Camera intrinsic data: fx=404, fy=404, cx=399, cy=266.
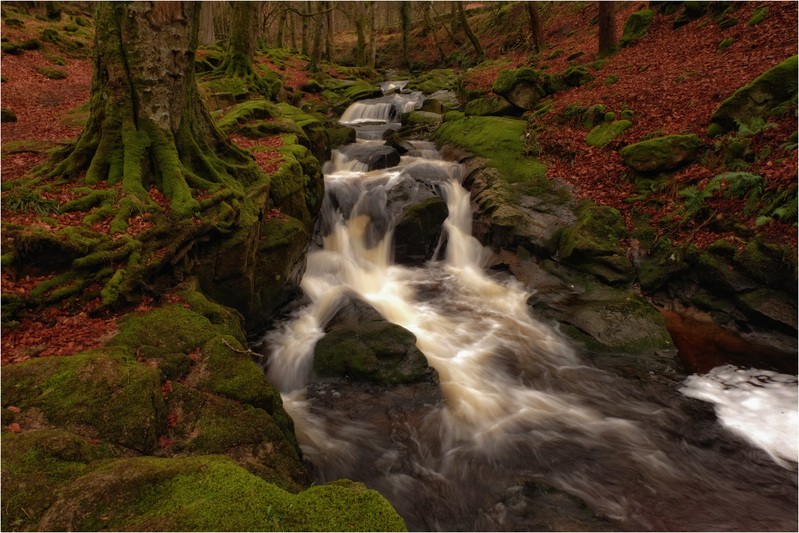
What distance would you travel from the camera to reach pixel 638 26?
16.3 metres

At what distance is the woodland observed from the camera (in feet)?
9.72

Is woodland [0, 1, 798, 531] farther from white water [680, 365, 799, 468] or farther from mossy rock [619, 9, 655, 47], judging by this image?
white water [680, 365, 799, 468]

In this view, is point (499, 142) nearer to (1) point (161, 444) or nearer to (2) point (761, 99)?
(2) point (761, 99)

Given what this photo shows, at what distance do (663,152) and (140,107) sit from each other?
10668 millimetres

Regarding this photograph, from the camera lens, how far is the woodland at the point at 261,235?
2.96 meters

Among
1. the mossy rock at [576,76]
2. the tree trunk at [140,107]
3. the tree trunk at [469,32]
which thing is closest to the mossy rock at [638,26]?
the mossy rock at [576,76]

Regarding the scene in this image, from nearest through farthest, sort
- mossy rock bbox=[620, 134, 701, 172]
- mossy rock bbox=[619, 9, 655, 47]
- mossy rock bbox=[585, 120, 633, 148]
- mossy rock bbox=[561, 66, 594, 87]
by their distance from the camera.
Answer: mossy rock bbox=[620, 134, 701, 172] < mossy rock bbox=[585, 120, 633, 148] < mossy rock bbox=[561, 66, 594, 87] < mossy rock bbox=[619, 9, 655, 47]

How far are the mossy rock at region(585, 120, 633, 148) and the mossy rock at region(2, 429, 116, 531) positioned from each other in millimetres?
12429

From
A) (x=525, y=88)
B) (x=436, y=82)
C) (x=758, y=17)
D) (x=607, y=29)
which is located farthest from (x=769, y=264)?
(x=436, y=82)

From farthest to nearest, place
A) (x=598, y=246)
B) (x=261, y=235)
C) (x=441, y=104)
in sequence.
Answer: (x=441, y=104)
(x=598, y=246)
(x=261, y=235)

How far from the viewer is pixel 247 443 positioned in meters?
3.81

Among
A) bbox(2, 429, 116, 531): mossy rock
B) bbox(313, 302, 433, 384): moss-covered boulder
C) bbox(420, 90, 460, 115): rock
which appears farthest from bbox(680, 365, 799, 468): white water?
bbox(420, 90, 460, 115): rock

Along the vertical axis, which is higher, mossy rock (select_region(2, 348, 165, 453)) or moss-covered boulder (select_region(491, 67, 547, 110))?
moss-covered boulder (select_region(491, 67, 547, 110))

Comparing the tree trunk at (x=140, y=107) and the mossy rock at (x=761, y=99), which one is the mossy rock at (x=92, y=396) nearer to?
the tree trunk at (x=140, y=107)
